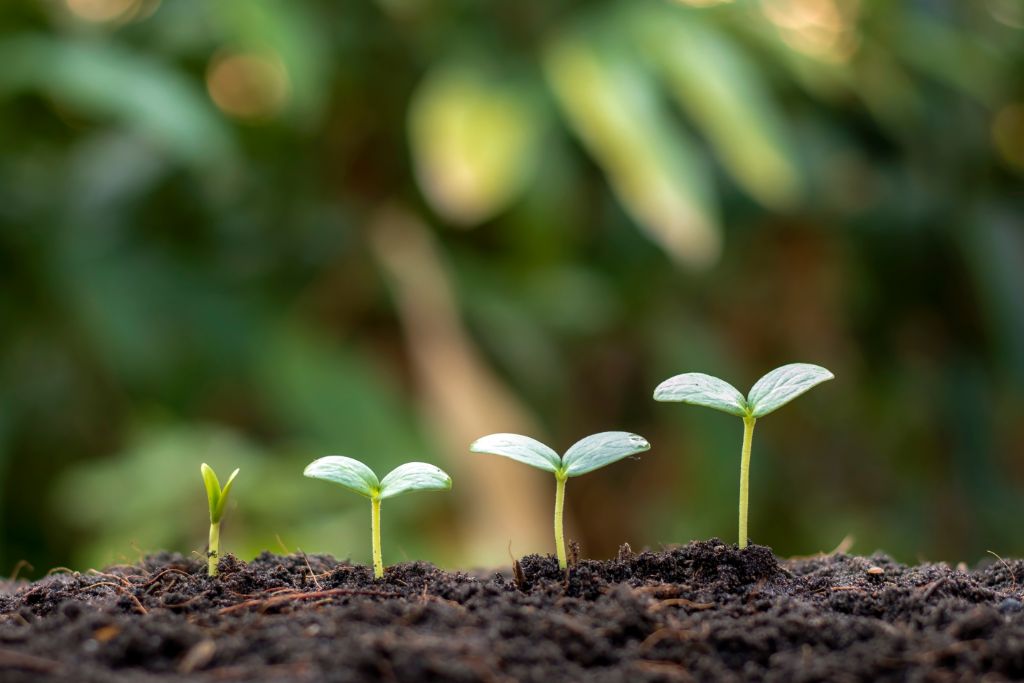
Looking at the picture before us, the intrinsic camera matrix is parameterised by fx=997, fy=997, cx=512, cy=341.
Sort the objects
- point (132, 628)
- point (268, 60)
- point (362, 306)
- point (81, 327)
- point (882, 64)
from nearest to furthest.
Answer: point (132, 628), point (268, 60), point (81, 327), point (362, 306), point (882, 64)

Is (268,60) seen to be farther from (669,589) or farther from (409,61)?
(669,589)

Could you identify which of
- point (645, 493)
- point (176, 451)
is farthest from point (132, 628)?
point (645, 493)

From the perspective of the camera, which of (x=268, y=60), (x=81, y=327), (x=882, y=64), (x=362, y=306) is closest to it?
(x=268, y=60)

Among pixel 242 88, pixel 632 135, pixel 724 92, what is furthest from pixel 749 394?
pixel 242 88

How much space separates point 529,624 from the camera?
1.79ft

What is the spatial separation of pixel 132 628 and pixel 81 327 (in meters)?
1.88

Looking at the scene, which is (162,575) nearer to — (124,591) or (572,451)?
(124,591)

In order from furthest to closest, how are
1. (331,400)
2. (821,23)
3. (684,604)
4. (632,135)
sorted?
(821,23) < (331,400) < (632,135) < (684,604)

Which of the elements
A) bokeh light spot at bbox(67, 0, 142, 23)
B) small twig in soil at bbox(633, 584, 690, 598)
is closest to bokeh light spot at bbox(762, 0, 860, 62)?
bokeh light spot at bbox(67, 0, 142, 23)

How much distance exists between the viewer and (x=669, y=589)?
62cm

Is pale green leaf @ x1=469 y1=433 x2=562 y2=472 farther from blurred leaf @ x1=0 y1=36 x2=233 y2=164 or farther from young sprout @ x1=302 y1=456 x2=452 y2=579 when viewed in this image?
blurred leaf @ x1=0 y1=36 x2=233 y2=164

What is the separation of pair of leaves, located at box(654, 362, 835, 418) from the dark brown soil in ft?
0.37

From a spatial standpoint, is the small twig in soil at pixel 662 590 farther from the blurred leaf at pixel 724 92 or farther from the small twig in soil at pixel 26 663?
the blurred leaf at pixel 724 92

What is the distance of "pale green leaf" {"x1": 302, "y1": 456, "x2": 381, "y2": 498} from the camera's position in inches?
23.4
